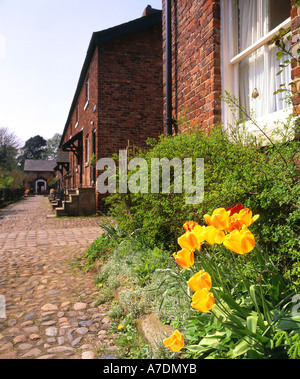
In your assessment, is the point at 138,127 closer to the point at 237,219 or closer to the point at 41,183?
the point at 237,219

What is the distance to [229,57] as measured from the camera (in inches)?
157

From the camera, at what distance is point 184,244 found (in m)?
1.50

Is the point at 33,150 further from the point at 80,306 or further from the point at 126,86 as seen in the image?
the point at 80,306

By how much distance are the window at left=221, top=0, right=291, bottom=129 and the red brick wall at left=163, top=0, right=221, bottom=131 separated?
0.13 metres

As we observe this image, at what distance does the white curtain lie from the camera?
3.40 m

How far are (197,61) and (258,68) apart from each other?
1125 mm

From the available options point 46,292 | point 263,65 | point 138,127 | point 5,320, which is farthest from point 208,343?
point 138,127

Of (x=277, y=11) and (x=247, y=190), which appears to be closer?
(x=247, y=190)

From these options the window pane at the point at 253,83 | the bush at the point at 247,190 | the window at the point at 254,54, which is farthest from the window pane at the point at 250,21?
the bush at the point at 247,190

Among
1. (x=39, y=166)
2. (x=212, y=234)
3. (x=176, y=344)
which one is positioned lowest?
(x=176, y=344)

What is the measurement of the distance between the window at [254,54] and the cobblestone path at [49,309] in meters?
2.82

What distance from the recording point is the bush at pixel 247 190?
2.16 metres

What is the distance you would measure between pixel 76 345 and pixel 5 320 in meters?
0.92

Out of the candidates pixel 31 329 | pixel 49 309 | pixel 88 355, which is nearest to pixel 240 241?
pixel 88 355
